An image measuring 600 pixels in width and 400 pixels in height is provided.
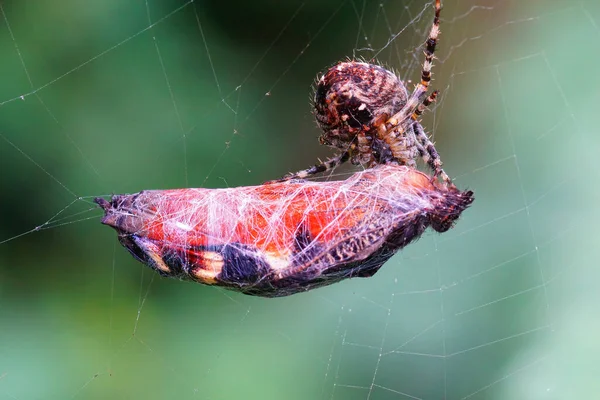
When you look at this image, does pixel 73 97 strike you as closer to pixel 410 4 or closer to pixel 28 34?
pixel 28 34

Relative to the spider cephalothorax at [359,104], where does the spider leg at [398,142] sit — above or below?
below

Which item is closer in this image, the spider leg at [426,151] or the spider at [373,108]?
the spider at [373,108]

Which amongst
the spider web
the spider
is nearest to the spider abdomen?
the spider

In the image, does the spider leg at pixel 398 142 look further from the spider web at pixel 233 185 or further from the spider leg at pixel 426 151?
the spider web at pixel 233 185

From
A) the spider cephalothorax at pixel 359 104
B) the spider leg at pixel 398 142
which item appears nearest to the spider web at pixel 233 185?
the spider cephalothorax at pixel 359 104

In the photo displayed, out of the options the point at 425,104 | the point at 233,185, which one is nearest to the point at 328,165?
the point at 425,104

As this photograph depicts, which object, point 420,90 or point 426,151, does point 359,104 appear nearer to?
point 420,90
